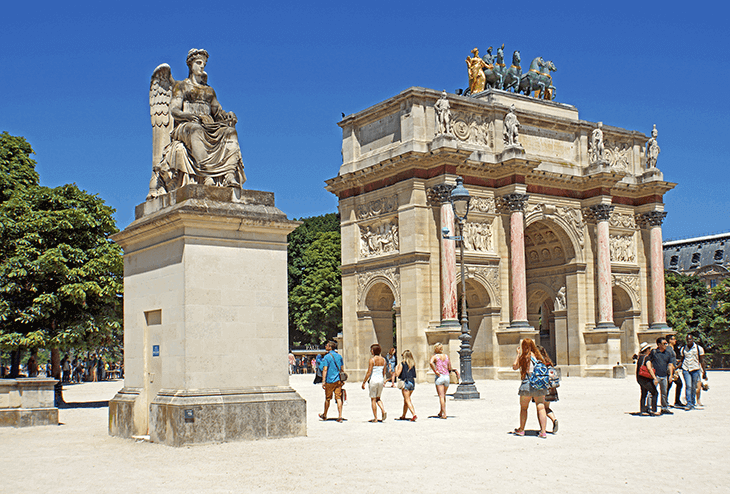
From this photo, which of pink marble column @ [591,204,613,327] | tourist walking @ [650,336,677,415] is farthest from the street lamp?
pink marble column @ [591,204,613,327]

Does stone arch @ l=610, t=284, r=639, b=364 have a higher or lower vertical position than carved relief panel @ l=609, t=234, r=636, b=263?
lower

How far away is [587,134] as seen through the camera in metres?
46.2

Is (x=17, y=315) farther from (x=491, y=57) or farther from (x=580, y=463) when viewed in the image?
(x=491, y=57)

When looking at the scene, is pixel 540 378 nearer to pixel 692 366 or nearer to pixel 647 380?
pixel 647 380

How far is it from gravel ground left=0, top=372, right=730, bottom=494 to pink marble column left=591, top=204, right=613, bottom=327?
89.9 ft

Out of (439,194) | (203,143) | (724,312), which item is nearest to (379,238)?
(439,194)

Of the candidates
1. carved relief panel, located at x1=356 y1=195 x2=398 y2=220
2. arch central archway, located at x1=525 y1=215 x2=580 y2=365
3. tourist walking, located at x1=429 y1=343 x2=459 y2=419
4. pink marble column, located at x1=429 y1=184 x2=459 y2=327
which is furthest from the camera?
arch central archway, located at x1=525 y1=215 x2=580 y2=365

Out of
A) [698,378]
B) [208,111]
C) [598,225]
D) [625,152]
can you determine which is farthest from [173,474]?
[625,152]

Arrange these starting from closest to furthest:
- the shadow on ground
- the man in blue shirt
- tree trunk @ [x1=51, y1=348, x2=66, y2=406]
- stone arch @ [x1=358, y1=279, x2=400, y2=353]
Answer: the man in blue shirt, the shadow on ground, tree trunk @ [x1=51, y1=348, x2=66, y2=406], stone arch @ [x1=358, y1=279, x2=400, y2=353]

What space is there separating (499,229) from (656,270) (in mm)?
11486

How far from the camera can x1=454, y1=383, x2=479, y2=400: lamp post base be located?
980 inches

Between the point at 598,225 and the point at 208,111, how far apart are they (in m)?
34.4

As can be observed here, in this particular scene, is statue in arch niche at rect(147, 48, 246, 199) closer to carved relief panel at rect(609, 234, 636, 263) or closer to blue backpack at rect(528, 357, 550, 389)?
blue backpack at rect(528, 357, 550, 389)

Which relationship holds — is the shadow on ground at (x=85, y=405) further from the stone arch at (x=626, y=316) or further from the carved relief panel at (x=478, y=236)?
the stone arch at (x=626, y=316)
